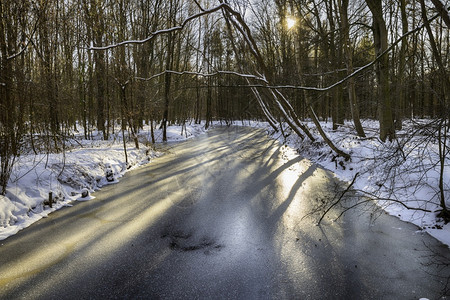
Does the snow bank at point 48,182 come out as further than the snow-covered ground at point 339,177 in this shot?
Yes

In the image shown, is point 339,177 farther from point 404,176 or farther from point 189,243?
point 189,243

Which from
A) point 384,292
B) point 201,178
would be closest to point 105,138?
point 201,178

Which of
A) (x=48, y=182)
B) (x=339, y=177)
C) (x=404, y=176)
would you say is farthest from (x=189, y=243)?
(x=339, y=177)

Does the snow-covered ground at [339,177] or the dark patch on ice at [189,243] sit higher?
the snow-covered ground at [339,177]

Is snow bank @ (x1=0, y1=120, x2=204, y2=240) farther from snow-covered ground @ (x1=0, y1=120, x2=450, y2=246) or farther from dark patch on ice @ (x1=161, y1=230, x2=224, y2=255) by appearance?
dark patch on ice @ (x1=161, y1=230, x2=224, y2=255)

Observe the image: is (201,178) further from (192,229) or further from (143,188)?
(192,229)

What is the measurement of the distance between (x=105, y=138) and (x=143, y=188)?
11.0 m

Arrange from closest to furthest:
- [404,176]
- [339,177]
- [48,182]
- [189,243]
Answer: [189,243], [48,182], [404,176], [339,177]

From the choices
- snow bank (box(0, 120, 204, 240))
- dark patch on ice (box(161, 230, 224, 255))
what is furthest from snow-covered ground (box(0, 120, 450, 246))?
dark patch on ice (box(161, 230, 224, 255))

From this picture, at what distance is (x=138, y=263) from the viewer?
12.9ft

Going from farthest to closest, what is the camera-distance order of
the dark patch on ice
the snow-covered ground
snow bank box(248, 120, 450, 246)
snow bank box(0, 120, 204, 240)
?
snow bank box(0, 120, 204, 240) → the snow-covered ground → the dark patch on ice → snow bank box(248, 120, 450, 246)

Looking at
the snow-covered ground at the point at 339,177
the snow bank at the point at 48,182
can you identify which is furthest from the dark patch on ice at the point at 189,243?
the snow bank at the point at 48,182

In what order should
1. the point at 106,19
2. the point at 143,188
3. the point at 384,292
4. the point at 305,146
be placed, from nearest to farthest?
the point at 384,292 < the point at 143,188 < the point at 106,19 < the point at 305,146

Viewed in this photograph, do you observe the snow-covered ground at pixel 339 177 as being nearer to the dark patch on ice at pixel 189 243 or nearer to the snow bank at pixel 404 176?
the snow bank at pixel 404 176
